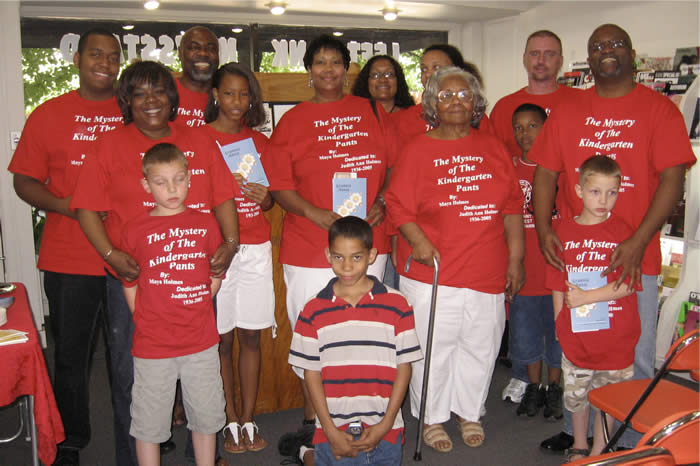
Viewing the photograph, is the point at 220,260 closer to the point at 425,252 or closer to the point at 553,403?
the point at 425,252

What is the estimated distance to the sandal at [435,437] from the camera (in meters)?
3.19

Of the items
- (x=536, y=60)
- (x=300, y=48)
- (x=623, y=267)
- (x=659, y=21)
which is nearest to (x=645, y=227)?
(x=623, y=267)

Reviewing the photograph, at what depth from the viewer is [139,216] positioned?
239 cm

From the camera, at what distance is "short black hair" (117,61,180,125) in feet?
8.20

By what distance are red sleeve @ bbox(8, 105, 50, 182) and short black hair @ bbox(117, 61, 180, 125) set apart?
517mm

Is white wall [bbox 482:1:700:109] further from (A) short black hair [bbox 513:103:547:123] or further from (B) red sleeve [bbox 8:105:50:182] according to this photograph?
(B) red sleeve [bbox 8:105:50:182]

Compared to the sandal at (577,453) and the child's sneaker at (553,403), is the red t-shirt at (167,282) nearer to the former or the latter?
the sandal at (577,453)

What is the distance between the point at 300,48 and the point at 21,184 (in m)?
4.44

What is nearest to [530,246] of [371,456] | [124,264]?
[371,456]

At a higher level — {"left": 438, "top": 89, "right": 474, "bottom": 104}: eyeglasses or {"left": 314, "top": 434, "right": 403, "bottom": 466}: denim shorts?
{"left": 438, "top": 89, "right": 474, "bottom": 104}: eyeglasses

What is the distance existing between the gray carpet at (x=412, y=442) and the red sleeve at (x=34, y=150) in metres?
1.48

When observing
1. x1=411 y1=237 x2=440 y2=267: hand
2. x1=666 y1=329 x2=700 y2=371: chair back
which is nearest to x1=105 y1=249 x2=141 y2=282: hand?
x1=411 y1=237 x2=440 y2=267: hand

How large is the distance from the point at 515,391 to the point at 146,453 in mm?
2278

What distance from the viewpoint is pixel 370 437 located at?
2.27m
